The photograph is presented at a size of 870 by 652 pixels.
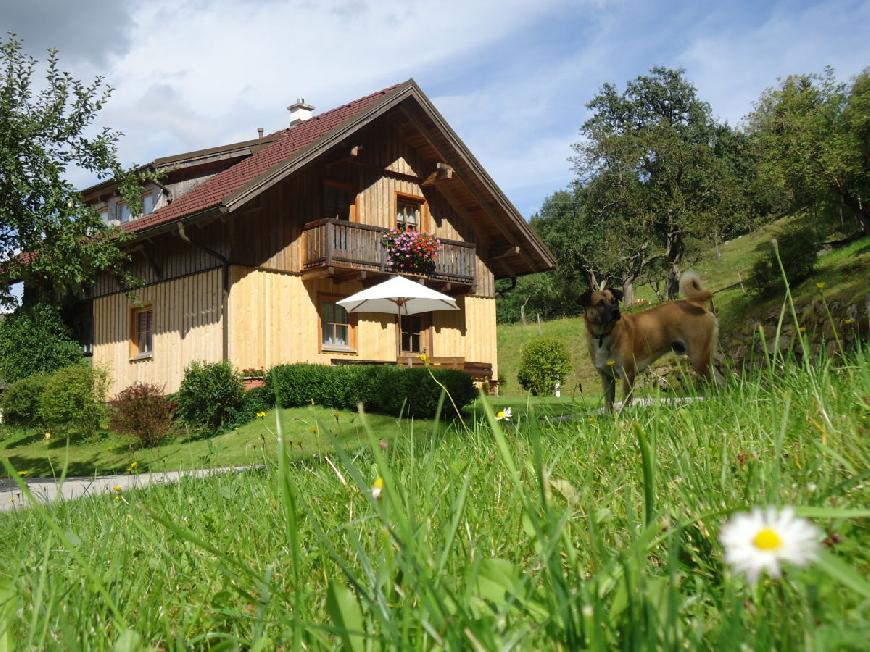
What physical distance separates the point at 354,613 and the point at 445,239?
2028 cm

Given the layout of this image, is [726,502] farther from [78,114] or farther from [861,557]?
[78,114]

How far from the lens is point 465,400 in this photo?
566 inches

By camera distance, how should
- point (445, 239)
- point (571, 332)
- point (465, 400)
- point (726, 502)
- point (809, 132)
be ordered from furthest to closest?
point (571, 332)
point (809, 132)
point (445, 239)
point (465, 400)
point (726, 502)

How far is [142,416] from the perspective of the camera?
15531mm

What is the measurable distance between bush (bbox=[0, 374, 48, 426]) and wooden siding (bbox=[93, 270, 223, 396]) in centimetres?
175

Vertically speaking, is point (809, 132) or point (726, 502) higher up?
point (809, 132)

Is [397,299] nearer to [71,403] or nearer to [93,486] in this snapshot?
[71,403]

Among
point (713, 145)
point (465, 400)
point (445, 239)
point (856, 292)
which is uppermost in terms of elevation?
point (713, 145)

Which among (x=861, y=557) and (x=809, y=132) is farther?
(x=809, y=132)

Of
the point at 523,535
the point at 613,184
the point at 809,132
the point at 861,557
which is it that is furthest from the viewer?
the point at 613,184

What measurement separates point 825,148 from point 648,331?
22458 millimetres

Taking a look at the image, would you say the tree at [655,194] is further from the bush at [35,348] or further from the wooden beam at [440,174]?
the bush at [35,348]

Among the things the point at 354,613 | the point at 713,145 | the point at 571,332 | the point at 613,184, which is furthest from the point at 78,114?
the point at 713,145

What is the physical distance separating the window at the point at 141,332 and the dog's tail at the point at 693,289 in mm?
17030
